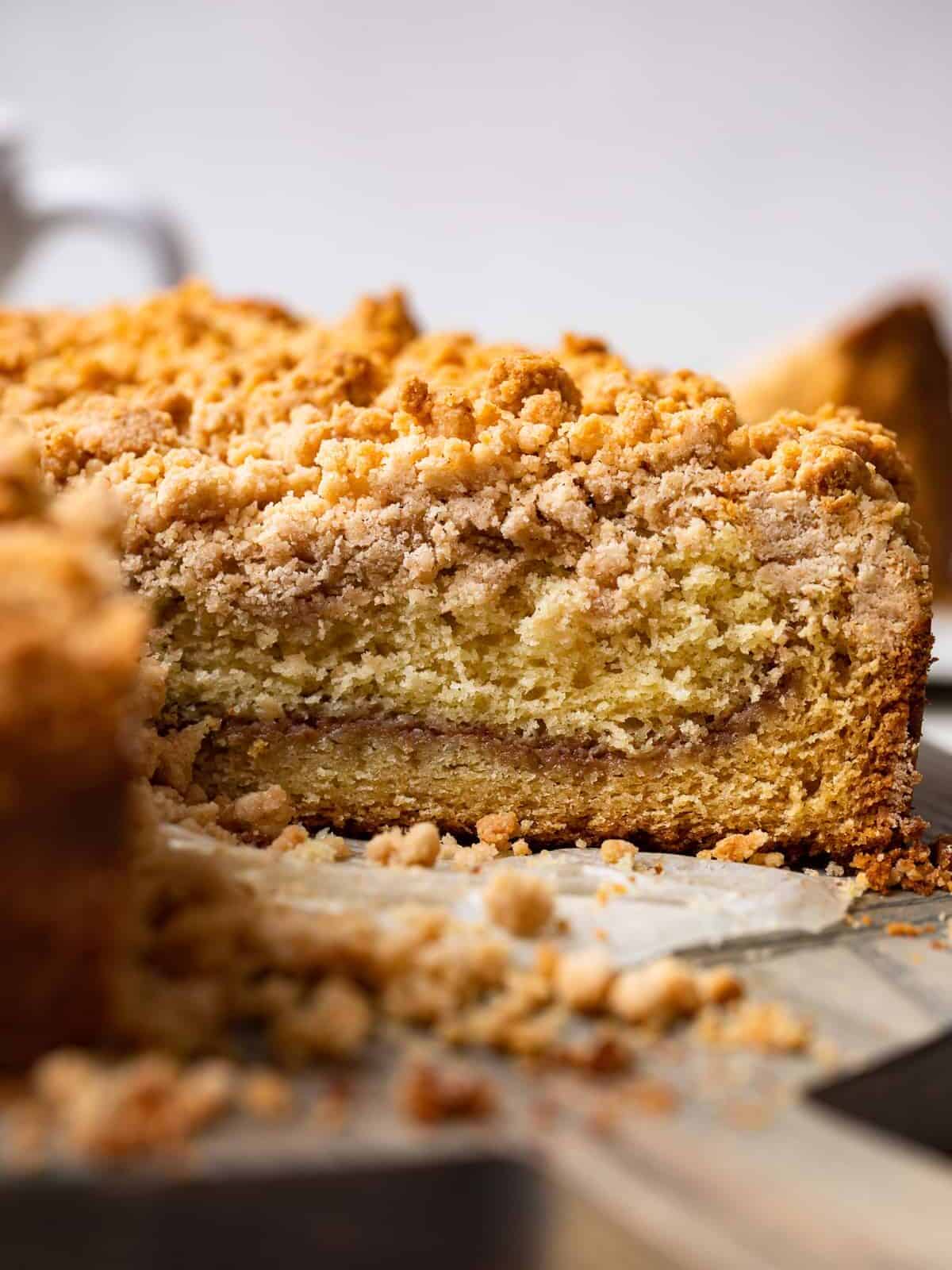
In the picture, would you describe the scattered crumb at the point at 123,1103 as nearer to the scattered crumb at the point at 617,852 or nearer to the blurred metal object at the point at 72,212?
the scattered crumb at the point at 617,852

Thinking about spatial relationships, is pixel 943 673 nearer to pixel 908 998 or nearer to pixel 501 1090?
pixel 908 998

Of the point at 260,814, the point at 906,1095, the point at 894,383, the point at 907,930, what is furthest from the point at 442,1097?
the point at 894,383

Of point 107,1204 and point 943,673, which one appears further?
point 943,673

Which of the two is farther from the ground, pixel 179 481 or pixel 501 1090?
pixel 179 481

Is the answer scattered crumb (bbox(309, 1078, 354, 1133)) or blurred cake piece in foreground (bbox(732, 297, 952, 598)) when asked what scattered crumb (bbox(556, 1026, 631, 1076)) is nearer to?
scattered crumb (bbox(309, 1078, 354, 1133))

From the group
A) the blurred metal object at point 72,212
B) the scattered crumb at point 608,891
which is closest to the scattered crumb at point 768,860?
the scattered crumb at point 608,891

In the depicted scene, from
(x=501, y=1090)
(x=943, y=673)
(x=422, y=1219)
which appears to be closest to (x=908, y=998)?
(x=501, y=1090)
